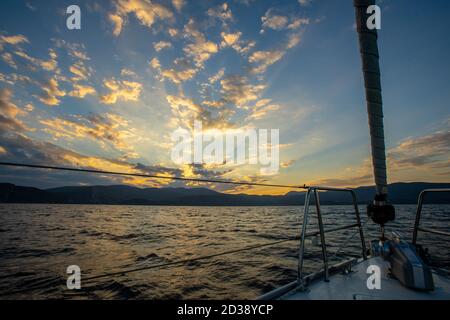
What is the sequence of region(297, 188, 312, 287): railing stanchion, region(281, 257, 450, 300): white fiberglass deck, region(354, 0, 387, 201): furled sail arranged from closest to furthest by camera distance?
region(281, 257, 450, 300): white fiberglass deck → region(297, 188, 312, 287): railing stanchion → region(354, 0, 387, 201): furled sail

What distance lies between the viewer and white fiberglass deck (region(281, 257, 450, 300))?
250 cm

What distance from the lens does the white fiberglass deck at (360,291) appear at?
98.3 inches

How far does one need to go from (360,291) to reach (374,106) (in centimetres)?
278

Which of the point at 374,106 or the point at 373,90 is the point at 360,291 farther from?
the point at 373,90

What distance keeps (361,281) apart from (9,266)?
14311 mm

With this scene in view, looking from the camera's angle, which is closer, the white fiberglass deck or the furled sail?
the white fiberglass deck

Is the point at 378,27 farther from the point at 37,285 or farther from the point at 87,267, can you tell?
the point at 87,267

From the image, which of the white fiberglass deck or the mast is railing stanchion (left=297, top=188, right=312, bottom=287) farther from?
the mast

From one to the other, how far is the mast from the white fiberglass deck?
3.51ft

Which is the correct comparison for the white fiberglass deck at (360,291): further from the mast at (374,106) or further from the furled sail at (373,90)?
the furled sail at (373,90)

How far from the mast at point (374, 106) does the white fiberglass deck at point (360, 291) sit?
107 cm

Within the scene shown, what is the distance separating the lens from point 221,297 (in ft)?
20.8

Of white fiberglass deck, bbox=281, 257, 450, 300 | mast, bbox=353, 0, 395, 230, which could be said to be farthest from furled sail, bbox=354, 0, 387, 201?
white fiberglass deck, bbox=281, 257, 450, 300
